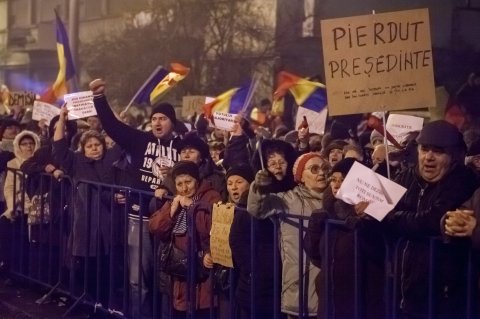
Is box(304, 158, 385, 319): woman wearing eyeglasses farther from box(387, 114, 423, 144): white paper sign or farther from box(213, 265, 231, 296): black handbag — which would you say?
box(387, 114, 423, 144): white paper sign

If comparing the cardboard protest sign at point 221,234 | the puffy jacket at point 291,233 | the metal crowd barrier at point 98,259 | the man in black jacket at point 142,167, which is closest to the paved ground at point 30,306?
the metal crowd barrier at point 98,259

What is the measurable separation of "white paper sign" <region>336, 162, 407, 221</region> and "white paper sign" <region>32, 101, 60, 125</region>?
7.05 metres

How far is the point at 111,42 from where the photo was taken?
1052 inches

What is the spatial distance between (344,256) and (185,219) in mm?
1768

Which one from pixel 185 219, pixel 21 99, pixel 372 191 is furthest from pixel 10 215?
pixel 21 99

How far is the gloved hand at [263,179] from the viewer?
611 cm

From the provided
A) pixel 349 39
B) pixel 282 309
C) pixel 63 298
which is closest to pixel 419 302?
pixel 282 309

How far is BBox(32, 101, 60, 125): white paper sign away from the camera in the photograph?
11664 mm

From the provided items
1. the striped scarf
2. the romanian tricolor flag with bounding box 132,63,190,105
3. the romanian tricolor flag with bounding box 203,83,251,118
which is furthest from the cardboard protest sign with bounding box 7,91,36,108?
the striped scarf

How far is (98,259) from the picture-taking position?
26.8 ft

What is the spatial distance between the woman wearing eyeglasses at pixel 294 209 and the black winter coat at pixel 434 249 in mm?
946

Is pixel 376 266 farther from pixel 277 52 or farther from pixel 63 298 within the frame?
pixel 277 52

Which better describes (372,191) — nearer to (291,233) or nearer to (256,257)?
(291,233)

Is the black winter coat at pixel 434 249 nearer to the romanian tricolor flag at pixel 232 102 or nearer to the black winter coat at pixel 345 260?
the black winter coat at pixel 345 260
